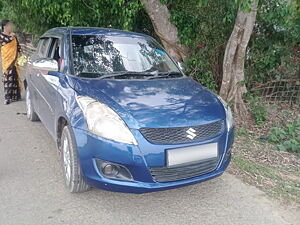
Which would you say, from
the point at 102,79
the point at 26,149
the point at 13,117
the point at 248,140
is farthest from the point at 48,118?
the point at 248,140

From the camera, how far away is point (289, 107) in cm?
646

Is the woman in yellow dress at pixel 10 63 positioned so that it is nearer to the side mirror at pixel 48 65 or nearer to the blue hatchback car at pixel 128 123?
the blue hatchback car at pixel 128 123

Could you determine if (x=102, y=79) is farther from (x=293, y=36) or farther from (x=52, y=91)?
(x=293, y=36)

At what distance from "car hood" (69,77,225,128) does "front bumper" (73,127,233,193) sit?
0.64ft

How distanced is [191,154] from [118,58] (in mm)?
1592

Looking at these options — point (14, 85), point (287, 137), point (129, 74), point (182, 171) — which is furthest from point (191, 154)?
point (14, 85)

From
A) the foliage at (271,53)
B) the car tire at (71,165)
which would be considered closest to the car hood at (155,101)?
the car tire at (71,165)

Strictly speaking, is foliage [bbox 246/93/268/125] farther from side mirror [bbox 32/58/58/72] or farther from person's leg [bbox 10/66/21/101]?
person's leg [bbox 10/66/21/101]

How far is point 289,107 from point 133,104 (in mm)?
4804

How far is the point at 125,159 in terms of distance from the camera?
251 centimetres

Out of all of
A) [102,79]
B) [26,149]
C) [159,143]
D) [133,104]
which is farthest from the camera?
[26,149]

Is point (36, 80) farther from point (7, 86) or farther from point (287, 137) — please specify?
point (287, 137)

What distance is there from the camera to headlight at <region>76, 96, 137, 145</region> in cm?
254

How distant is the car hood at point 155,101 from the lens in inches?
104
